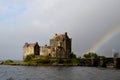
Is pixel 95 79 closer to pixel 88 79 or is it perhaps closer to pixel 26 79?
pixel 88 79

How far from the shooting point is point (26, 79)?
85750mm

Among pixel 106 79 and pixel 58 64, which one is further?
pixel 58 64

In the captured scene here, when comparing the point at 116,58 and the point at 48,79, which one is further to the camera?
the point at 116,58

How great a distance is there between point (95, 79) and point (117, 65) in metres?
111

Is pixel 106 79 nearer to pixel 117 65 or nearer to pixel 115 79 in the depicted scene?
pixel 115 79

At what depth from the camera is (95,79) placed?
88062 mm

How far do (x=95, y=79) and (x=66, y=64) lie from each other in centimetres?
11061

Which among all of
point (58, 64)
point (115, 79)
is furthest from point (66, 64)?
point (115, 79)

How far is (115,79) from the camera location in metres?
90.2

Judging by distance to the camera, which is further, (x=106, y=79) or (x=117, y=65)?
(x=117, y=65)

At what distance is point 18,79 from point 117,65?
12048cm

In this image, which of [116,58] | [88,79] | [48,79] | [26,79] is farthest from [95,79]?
[116,58]

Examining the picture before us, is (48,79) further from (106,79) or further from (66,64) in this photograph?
(66,64)

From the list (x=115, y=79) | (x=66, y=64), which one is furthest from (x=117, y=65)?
(x=115, y=79)
